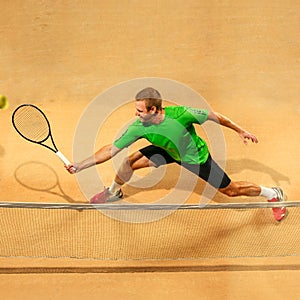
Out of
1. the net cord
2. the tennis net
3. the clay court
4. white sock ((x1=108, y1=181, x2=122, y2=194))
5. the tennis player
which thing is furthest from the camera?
white sock ((x1=108, y1=181, x2=122, y2=194))

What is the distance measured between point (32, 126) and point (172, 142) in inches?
87.6

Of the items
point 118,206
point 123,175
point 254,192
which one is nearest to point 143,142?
point 123,175

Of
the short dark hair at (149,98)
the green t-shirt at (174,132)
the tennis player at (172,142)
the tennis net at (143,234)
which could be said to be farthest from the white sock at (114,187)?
the short dark hair at (149,98)

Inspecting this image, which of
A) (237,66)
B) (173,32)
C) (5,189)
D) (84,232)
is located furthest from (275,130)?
(5,189)

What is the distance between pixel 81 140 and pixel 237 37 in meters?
3.21

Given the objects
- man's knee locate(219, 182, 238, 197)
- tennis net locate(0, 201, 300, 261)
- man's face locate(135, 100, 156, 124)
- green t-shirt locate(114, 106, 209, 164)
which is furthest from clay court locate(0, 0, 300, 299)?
man's face locate(135, 100, 156, 124)

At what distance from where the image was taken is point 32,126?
768 cm

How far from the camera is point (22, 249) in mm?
6883

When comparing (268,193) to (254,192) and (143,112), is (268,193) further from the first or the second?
(143,112)

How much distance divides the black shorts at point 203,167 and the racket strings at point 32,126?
1.57 metres

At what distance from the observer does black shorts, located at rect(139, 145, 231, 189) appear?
6.80m

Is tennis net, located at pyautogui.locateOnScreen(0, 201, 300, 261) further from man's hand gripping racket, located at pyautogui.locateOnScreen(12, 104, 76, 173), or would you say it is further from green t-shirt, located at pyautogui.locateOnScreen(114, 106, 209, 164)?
man's hand gripping racket, located at pyautogui.locateOnScreen(12, 104, 76, 173)

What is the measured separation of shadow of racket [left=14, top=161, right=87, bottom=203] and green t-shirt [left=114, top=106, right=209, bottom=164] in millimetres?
1523

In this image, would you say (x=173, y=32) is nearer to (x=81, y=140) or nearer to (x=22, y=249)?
(x=81, y=140)
